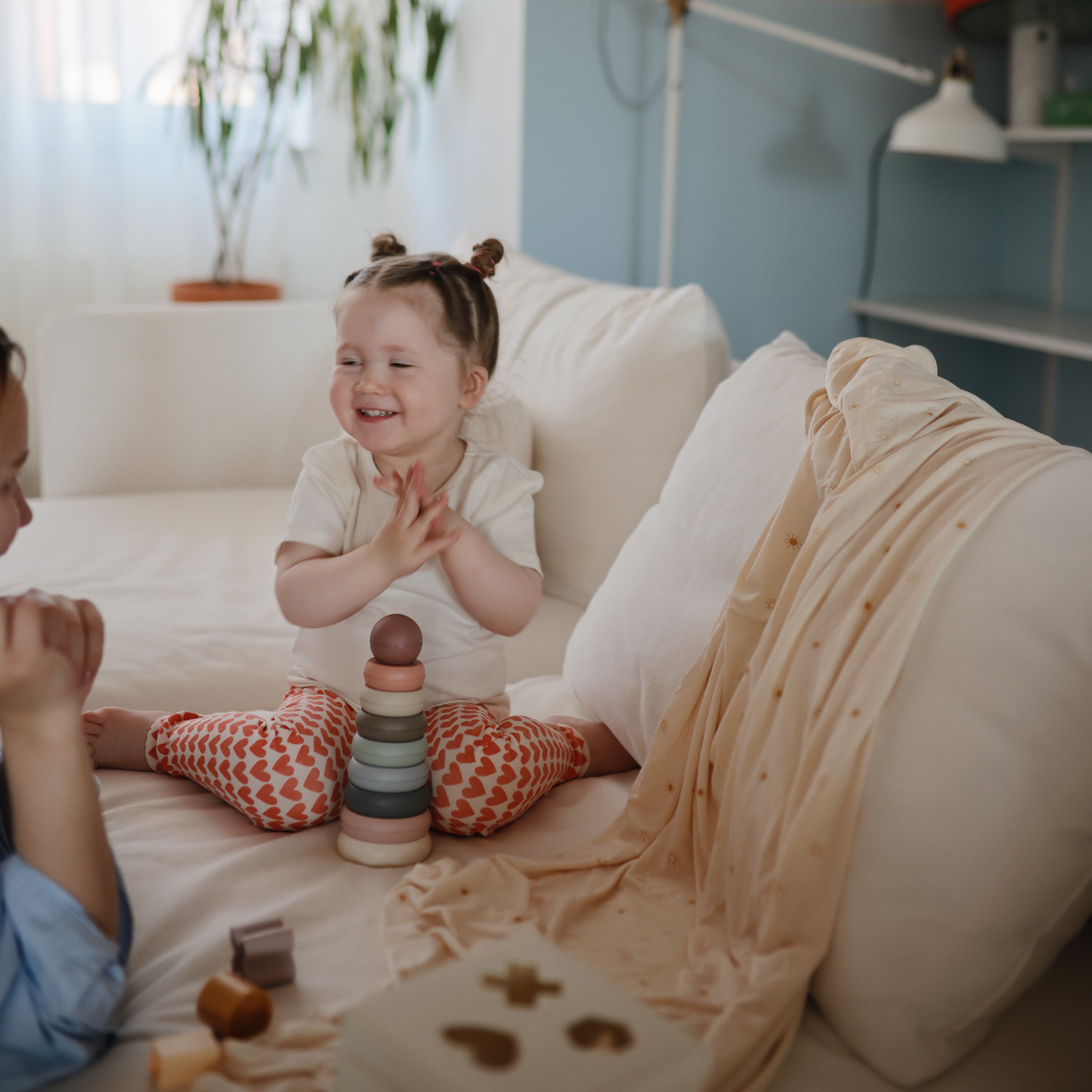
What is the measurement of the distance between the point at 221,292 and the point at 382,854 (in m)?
1.97

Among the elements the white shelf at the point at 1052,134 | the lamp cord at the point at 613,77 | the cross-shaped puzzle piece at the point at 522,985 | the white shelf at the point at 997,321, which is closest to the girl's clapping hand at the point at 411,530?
the cross-shaped puzzle piece at the point at 522,985

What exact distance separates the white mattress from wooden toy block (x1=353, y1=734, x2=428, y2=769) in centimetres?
8

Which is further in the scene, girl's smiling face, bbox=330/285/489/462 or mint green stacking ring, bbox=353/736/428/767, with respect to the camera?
girl's smiling face, bbox=330/285/489/462

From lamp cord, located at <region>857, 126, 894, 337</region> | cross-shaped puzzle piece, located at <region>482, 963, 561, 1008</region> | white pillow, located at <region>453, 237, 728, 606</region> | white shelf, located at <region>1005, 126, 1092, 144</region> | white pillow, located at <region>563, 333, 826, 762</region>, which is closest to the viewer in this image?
cross-shaped puzzle piece, located at <region>482, 963, 561, 1008</region>

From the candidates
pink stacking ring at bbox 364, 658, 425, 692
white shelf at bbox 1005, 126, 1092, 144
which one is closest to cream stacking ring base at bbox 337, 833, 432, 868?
pink stacking ring at bbox 364, 658, 425, 692

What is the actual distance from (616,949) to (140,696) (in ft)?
2.03

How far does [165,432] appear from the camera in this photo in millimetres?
1994

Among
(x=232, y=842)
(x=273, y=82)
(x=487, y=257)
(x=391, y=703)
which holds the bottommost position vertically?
(x=232, y=842)

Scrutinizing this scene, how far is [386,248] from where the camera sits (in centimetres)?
119

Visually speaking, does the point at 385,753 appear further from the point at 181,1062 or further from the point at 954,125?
the point at 954,125

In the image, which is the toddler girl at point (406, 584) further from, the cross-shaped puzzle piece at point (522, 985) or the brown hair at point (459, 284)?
the cross-shaped puzzle piece at point (522, 985)

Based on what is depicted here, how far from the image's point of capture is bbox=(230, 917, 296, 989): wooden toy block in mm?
735

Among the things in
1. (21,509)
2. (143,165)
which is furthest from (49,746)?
(143,165)

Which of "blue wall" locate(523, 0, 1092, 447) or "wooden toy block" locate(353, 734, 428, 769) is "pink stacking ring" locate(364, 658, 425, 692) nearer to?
"wooden toy block" locate(353, 734, 428, 769)
